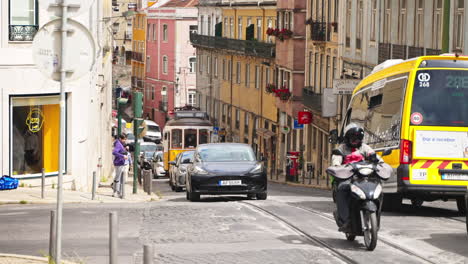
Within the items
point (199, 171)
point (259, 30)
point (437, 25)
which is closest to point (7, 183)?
point (199, 171)

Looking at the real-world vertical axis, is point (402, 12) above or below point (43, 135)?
above

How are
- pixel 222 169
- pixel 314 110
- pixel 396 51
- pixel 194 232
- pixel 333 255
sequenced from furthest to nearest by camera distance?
pixel 314 110
pixel 396 51
pixel 222 169
pixel 194 232
pixel 333 255

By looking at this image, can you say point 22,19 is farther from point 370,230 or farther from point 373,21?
point 373,21

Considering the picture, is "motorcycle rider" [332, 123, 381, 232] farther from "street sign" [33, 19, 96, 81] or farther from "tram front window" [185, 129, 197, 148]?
"tram front window" [185, 129, 197, 148]

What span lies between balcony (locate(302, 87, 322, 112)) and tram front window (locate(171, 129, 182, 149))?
6661 mm

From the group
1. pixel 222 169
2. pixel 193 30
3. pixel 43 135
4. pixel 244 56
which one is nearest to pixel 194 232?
pixel 222 169

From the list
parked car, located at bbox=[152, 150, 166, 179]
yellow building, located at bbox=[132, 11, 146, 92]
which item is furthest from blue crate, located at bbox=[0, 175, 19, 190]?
yellow building, located at bbox=[132, 11, 146, 92]

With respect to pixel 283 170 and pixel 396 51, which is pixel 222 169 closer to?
pixel 396 51

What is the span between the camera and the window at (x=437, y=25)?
37.6 metres

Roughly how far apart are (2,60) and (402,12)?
19.2 m

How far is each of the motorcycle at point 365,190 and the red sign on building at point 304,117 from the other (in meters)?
43.3

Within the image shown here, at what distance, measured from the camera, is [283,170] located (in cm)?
6531

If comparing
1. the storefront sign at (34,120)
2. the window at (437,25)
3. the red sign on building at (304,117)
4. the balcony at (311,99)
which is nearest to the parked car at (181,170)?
the storefront sign at (34,120)

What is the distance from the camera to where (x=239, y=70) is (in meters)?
79.7
